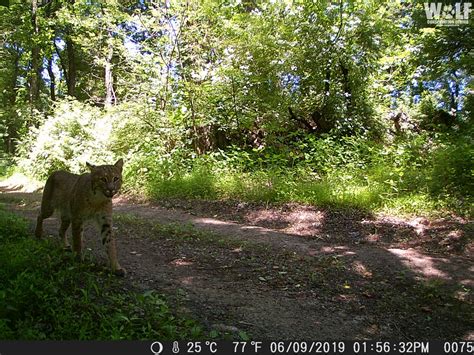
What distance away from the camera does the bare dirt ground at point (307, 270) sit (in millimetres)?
4156

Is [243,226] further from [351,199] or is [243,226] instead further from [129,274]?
[129,274]

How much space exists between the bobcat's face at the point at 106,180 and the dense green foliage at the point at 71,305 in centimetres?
88

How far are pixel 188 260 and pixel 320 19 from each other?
9327 mm

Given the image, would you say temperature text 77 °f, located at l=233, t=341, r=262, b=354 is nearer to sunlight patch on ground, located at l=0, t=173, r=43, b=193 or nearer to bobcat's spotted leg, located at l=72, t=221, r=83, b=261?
bobcat's spotted leg, located at l=72, t=221, r=83, b=261

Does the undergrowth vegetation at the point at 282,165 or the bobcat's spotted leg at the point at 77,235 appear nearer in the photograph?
the bobcat's spotted leg at the point at 77,235

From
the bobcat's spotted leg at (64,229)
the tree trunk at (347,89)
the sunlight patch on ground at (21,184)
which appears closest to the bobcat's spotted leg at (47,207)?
the bobcat's spotted leg at (64,229)

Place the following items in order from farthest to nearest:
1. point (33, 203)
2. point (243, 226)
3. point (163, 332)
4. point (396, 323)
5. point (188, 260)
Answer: point (33, 203), point (243, 226), point (188, 260), point (396, 323), point (163, 332)

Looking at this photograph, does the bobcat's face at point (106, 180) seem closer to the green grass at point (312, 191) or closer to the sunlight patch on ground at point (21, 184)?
the green grass at point (312, 191)

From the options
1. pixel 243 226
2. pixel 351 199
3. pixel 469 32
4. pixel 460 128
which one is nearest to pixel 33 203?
pixel 243 226

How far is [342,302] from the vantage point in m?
4.74

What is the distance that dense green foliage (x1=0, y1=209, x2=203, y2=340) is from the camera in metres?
3.14

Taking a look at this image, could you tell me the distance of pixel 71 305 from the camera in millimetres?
3473

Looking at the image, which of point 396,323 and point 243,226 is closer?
point 396,323

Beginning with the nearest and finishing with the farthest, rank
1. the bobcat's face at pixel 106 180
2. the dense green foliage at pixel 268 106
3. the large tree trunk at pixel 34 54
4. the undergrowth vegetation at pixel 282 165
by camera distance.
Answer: the bobcat's face at pixel 106 180 → the undergrowth vegetation at pixel 282 165 → the dense green foliage at pixel 268 106 → the large tree trunk at pixel 34 54
